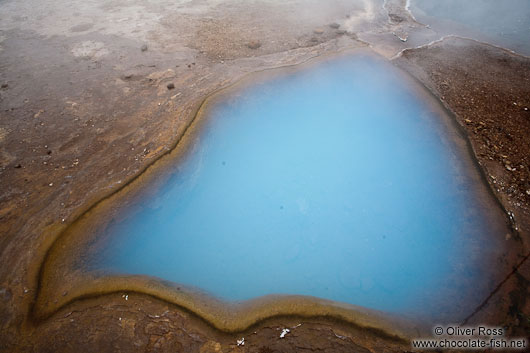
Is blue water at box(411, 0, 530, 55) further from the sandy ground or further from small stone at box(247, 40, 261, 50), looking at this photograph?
small stone at box(247, 40, 261, 50)

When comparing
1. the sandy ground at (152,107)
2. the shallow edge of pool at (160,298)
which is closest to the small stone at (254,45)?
the sandy ground at (152,107)

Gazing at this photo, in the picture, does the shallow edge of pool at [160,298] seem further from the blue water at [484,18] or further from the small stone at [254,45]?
the blue water at [484,18]

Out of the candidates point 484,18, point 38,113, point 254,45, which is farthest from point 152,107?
point 484,18

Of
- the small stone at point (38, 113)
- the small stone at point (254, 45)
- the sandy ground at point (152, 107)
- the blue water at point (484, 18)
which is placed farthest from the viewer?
the blue water at point (484, 18)

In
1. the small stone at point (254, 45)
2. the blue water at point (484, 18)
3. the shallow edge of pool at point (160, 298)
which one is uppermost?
the blue water at point (484, 18)

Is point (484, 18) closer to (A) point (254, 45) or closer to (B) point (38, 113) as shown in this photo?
(A) point (254, 45)

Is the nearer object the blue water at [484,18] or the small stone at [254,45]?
the small stone at [254,45]

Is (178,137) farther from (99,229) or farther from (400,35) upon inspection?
(400,35)
